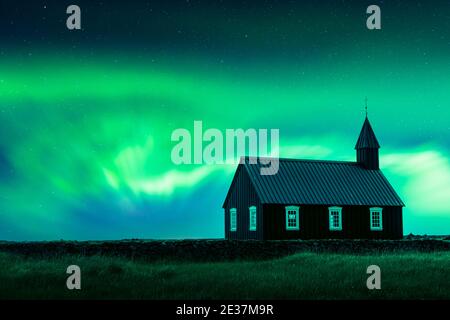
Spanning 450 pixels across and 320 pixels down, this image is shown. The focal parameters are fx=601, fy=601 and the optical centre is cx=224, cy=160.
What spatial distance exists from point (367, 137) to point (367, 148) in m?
1.25

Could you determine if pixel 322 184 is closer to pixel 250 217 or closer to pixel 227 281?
pixel 250 217

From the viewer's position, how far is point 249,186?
141 feet

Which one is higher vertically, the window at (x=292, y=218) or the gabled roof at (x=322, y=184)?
the gabled roof at (x=322, y=184)

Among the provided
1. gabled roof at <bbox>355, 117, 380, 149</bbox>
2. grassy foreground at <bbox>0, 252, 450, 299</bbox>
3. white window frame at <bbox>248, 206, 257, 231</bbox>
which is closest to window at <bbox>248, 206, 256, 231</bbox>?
white window frame at <bbox>248, 206, 257, 231</bbox>

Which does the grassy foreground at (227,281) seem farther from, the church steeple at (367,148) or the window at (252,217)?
the church steeple at (367,148)

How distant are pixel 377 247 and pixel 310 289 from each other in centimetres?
2238

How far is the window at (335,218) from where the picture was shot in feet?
144

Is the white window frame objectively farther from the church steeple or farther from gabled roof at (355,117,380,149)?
gabled roof at (355,117,380,149)

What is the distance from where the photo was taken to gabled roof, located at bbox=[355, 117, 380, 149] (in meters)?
50.8

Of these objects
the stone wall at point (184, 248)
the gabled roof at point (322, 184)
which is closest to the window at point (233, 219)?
the gabled roof at point (322, 184)

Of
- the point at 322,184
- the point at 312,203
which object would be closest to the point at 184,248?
the point at 312,203

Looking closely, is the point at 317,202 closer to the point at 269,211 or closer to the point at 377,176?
the point at 269,211
